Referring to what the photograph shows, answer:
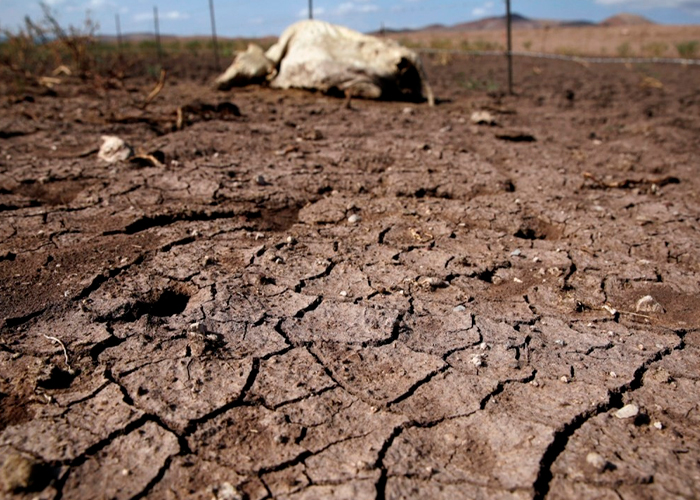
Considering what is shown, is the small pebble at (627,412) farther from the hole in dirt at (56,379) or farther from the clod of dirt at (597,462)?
the hole in dirt at (56,379)

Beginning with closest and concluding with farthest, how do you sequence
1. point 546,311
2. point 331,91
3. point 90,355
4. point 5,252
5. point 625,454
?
point 625,454 < point 90,355 < point 546,311 < point 5,252 < point 331,91

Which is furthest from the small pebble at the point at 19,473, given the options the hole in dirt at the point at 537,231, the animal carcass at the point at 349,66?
the animal carcass at the point at 349,66

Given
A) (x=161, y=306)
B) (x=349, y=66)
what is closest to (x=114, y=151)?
(x=161, y=306)

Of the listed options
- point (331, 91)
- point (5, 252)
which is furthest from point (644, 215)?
point (331, 91)

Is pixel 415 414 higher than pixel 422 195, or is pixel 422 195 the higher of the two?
pixel 422 195

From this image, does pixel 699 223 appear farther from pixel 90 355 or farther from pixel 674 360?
pixel 90 355

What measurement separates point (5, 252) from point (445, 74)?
29.9 feet

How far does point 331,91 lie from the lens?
6.91m

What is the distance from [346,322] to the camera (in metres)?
2.22

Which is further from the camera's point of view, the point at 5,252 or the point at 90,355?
the point at 5,252

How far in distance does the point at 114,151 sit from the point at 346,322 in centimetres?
272

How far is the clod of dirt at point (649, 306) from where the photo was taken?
2.36 m

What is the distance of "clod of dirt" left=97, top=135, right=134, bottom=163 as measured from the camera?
13.3ft

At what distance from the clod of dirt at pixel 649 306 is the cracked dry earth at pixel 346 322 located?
2cm
